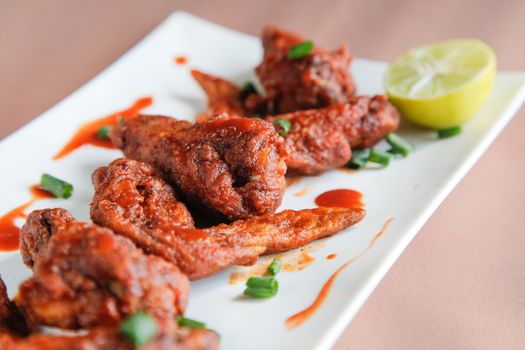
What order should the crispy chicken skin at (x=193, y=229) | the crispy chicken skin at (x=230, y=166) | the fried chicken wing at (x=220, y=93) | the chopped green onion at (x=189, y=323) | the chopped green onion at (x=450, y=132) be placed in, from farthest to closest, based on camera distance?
1. the fried chicken wing at (x=220, y=93)
2. the chopped green onion at (x=450, y=132)
3. the crispy chicken skin at (x=230, y=166)
4. the crispy chicken skin at (x=193, y=229)
5. the chopped green onion at (x=189, y=323)

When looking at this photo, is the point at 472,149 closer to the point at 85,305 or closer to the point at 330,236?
the point at 330,236

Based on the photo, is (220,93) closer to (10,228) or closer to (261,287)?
(10,228)

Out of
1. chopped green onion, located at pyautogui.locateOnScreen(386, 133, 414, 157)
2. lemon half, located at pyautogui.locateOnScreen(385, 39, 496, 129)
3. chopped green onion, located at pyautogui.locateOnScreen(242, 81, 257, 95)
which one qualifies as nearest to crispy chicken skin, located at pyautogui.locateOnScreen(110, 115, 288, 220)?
chopped green onion, located at pyautogui.locateOnScreen(386, 133, 414, 157)

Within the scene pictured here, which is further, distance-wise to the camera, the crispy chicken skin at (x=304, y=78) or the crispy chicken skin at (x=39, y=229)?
the crispy chicken skin at (x=304, y=78)

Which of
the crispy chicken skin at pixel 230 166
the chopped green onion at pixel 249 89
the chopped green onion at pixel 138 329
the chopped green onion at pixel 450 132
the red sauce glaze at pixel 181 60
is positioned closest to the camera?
the chopped green onion at pixel 138 329

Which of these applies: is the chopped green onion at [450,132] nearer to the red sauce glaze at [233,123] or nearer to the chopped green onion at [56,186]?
the red sauce glaze at [233,123]

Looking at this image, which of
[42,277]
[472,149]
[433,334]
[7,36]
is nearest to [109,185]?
[42,277]

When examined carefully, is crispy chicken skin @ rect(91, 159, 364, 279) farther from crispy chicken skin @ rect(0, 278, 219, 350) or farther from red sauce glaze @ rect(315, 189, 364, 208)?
crispy chicken skin @ rect(0, 278, 219, 350)

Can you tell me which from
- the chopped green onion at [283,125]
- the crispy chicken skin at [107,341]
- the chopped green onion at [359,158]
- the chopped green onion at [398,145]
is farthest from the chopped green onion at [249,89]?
the crispy chicken skin at [107,341]
